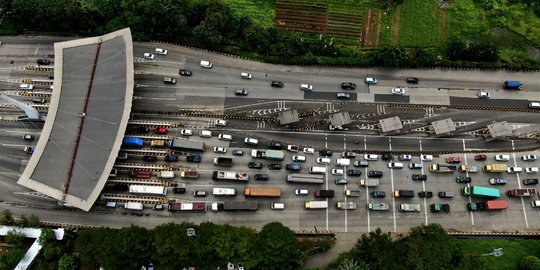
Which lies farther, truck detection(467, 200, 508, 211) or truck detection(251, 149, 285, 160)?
truck detection(251, 149, 285, 160)

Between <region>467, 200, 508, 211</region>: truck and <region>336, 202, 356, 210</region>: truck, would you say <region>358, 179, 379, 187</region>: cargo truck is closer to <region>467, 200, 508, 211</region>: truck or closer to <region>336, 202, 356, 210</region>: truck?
<region>336, 202, 356, 210</region>: truck

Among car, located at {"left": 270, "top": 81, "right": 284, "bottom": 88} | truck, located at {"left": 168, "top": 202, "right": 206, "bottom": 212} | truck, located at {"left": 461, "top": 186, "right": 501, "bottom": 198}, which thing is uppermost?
car, located at {"left": 270, "top": 81, "right": 284, "bottom": 88}

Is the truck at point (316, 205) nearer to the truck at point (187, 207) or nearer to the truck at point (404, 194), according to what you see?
the truck at point (404, 194)

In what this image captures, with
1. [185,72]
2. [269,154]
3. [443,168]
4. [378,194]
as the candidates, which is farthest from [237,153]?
[443,168]

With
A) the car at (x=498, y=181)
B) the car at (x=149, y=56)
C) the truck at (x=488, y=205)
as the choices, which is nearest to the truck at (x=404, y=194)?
the truck at (x=488, y=205)

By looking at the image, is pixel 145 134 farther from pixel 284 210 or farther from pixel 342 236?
pixel 342 236

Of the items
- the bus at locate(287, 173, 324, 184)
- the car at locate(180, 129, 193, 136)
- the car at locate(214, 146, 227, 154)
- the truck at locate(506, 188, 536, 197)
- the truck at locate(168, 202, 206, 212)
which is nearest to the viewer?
the truck at locate(168, 202, 206, 212)

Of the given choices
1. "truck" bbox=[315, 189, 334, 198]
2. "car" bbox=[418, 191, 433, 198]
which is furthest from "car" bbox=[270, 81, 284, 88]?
"car" bbox=[418, 191, 433, 198]

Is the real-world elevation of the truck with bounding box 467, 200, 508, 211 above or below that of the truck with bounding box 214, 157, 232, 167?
below
